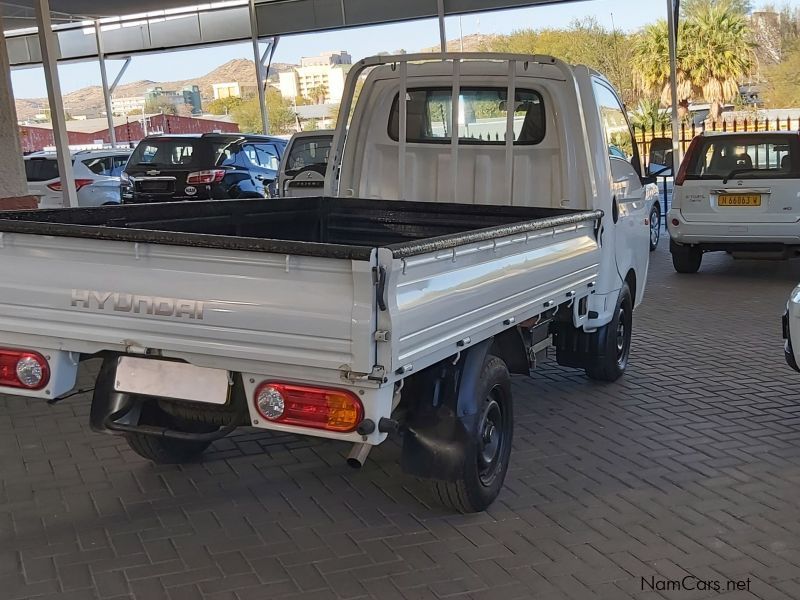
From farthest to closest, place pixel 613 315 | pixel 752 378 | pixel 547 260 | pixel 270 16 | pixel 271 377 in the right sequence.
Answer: pixel 270 16 < pixel 752 378 < pixel 613 315 < pixel 547 260 < pixel 271 377

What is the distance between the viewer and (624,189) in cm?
598

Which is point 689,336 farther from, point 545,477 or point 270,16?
point 270,16

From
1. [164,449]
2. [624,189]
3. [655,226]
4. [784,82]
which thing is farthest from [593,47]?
[164,449]

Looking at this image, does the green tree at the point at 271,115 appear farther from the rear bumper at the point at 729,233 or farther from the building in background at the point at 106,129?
the rear bumper at the point at 729,233

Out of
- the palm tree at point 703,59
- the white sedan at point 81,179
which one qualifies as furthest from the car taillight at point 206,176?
the palm tree at point 703,59

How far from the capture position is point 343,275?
2969 mm

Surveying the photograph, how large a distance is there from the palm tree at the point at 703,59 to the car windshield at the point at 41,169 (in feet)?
100

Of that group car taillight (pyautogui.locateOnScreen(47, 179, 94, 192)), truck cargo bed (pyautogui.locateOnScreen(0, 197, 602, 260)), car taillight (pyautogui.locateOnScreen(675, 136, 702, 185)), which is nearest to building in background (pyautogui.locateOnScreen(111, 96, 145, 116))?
car taillight (pyautogui.locateOnScreen(47, 179, 94, 192))

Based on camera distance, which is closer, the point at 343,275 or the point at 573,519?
the point at 343,275

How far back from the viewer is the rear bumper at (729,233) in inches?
403

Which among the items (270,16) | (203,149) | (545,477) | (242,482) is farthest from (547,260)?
(270,16)

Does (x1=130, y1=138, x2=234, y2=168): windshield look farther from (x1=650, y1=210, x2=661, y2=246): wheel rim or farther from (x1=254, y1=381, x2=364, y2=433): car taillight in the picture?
(x1=254, y1=381, x2=364, y2=433): car taillight

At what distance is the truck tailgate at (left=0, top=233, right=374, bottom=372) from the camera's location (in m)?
2.97

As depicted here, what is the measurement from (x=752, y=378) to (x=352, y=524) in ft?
12.2
